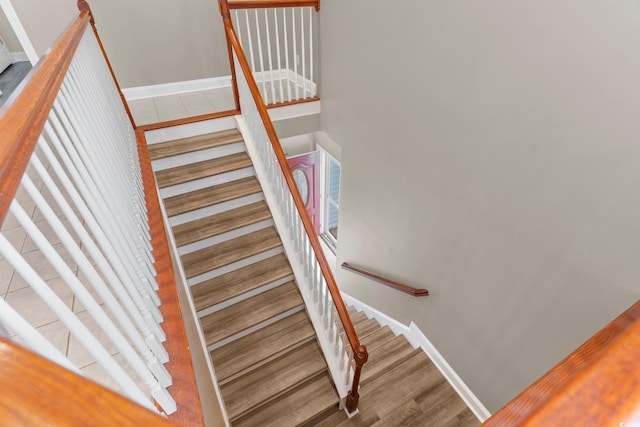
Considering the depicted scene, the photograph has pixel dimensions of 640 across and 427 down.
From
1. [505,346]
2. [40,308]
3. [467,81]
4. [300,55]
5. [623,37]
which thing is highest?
[623,37]

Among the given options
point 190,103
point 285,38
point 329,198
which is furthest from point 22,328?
point 329,198

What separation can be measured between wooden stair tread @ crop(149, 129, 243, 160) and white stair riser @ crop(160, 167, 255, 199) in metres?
0.34

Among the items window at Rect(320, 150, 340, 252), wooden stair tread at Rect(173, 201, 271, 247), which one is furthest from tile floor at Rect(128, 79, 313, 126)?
window at Rect(320, 150, 340, 252)

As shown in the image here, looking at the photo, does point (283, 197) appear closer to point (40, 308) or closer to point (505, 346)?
point (40, 308)

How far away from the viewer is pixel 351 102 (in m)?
3.61

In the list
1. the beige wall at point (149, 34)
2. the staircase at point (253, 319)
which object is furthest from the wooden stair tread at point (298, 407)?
the beige wall at point (149, 34)

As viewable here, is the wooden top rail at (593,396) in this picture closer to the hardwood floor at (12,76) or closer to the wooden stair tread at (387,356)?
the wooden stair tread at (387,356)

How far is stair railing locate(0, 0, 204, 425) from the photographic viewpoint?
2.13 ft

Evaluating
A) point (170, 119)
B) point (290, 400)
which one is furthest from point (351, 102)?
point (290, 400)

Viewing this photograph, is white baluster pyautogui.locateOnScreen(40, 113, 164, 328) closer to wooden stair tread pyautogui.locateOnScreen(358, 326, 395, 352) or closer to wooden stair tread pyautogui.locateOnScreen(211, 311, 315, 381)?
wooden stair tread pyautogui.locateOnScreen(211, 311, 315, 381)

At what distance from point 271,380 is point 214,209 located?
5.32 feet

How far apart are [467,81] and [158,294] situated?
2.21 m

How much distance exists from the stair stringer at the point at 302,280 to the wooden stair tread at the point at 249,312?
0.12 meters

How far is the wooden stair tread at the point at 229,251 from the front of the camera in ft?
9.32
